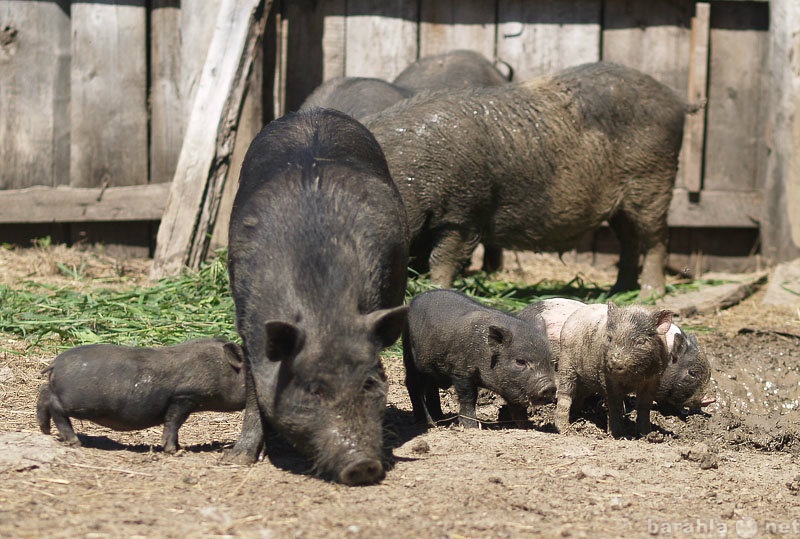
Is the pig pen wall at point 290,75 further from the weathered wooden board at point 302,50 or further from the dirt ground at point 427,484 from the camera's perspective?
the dirt ground at point 427,484

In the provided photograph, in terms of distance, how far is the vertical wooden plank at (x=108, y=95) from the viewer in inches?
338

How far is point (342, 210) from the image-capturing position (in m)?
4.12

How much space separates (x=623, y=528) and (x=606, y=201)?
4.95 metres

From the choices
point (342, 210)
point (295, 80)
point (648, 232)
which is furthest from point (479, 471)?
point (295, 80)

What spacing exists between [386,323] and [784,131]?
6334 millimetres

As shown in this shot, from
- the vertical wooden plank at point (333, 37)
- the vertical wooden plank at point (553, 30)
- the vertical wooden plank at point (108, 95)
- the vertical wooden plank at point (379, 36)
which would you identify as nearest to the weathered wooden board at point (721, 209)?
the vertical wooden plank at point (553, 30)

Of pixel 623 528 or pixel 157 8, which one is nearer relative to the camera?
pixel 623 528

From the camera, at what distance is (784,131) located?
892cm

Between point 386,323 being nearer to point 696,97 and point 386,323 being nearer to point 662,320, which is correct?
point 662,320

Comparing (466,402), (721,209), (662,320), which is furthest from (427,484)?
(721,209)

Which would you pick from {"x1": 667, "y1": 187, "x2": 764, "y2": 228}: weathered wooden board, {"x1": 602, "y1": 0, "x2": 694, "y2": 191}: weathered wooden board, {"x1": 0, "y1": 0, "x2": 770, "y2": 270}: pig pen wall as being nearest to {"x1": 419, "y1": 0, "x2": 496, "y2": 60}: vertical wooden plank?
{"x1": 0, "y1": 0, "x2": 770, "y2": 270}: pig pen wall

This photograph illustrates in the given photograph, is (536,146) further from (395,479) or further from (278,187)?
(395,479)

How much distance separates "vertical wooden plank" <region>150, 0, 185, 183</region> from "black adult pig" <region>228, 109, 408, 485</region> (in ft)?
14.1

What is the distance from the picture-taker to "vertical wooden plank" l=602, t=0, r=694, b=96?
9.03 metres
